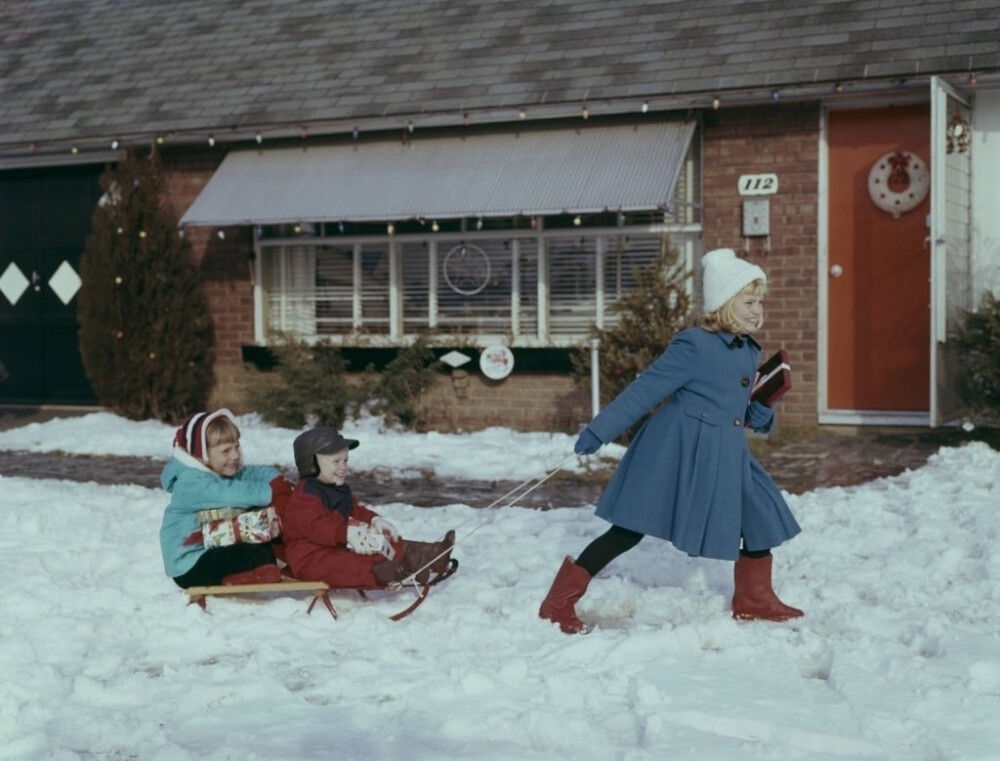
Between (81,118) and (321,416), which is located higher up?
(81,118)

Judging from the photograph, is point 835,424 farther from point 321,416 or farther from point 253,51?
point 253,51

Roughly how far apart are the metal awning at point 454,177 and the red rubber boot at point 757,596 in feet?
19.6

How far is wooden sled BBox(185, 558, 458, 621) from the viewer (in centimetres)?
609

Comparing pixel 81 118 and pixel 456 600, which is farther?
pixel 81 118

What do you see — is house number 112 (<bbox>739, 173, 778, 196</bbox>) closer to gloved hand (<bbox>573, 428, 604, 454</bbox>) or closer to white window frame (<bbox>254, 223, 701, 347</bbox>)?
white window frame (<bbox>254, 223, 701, 347</bbox>)

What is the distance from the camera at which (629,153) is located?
40.9 ft

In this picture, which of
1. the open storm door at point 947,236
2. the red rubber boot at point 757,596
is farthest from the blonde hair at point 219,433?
the open storm door at point 947,236

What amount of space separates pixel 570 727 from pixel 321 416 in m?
8.87

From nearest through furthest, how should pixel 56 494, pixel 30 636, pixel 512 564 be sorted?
pixel 30 636 < pixel 512 564 < pixel 56 494

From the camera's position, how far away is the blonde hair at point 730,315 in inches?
234

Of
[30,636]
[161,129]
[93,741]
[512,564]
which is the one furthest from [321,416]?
[93,741]

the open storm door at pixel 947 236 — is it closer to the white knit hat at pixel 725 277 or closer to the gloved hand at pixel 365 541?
the white knit hat at pixel 725 277

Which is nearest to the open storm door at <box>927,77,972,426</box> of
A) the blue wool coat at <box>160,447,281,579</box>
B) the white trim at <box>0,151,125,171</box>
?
the blue wool coat at <box>160,447,281,579</box>

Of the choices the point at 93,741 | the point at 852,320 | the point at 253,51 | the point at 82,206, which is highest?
the point at 253,51
